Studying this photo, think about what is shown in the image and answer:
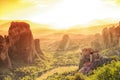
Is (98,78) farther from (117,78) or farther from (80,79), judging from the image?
(80,79)

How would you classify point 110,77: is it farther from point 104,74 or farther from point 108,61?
point 108,61

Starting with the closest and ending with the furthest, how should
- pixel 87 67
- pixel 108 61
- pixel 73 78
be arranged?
pixel 73 78
pixel 108 61
pixel 87 67

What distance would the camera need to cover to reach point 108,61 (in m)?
149

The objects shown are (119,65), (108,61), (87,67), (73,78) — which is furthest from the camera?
(87,67)

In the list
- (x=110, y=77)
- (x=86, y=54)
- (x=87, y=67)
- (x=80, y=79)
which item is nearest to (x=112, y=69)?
(x=110, y=77)

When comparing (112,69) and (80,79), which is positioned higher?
(112,69)

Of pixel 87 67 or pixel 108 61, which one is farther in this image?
pixel 87 67

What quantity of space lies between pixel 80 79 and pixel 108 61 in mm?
22095

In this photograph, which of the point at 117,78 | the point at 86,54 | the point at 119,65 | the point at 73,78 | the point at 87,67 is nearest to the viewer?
the point at 117,78

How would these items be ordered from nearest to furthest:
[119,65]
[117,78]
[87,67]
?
1. [117,78]
2. [119,65]
3. [87,67]

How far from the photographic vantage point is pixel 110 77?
320 ft

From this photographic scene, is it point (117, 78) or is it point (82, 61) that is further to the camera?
point (82, 61)

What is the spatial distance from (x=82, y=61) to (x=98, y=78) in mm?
80314

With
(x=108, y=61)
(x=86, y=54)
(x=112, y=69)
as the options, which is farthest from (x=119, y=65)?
(x=86, y=54)
